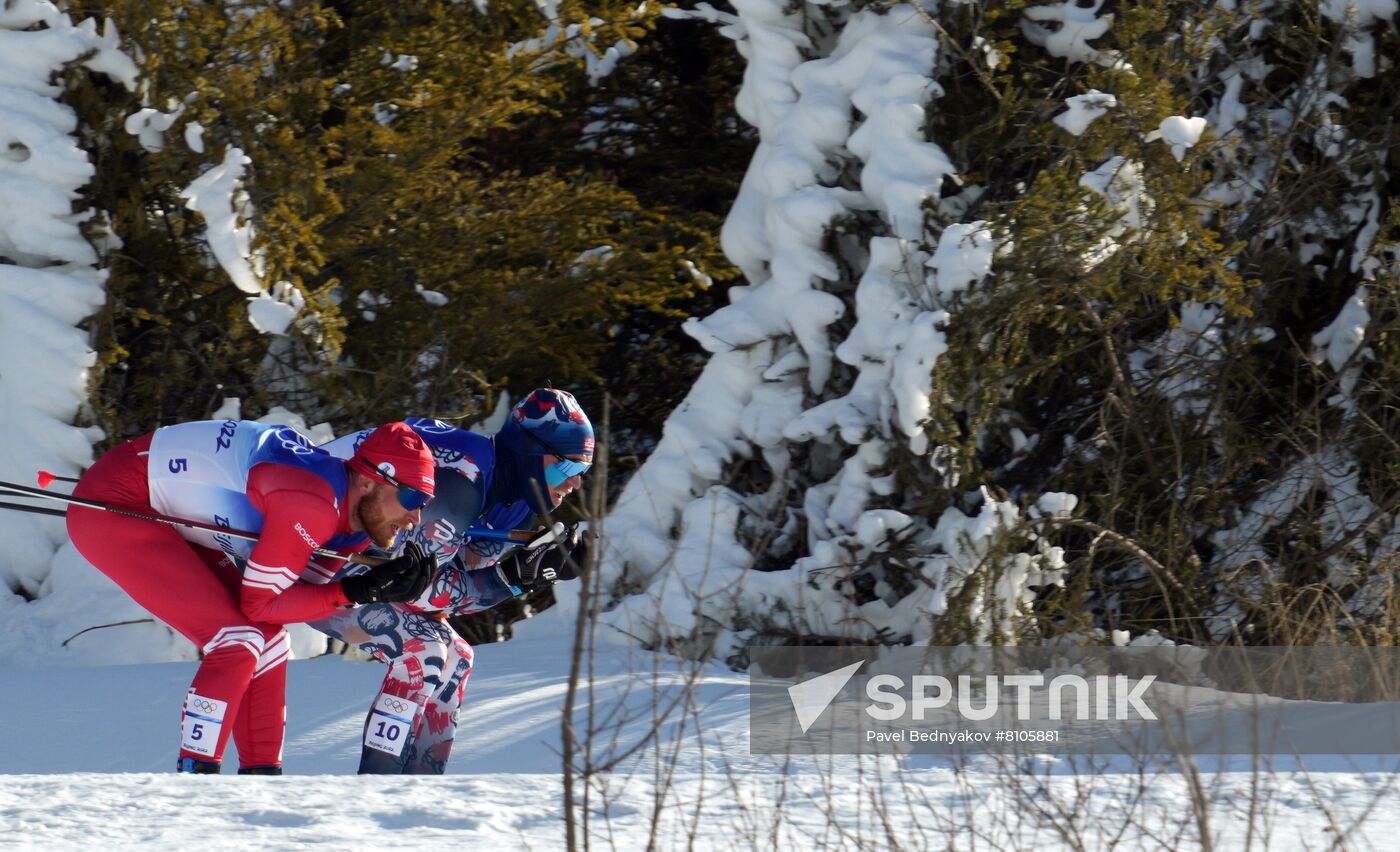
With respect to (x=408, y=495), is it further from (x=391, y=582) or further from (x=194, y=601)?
(x=194, y=601)

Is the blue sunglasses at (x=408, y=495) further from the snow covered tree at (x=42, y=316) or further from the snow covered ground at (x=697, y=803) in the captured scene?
the snow covered tree at (x=42, y=316)

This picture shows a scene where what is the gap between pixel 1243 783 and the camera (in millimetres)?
4039

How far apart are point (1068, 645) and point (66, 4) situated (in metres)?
5.52

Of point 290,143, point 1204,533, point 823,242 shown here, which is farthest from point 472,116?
point 1204,533

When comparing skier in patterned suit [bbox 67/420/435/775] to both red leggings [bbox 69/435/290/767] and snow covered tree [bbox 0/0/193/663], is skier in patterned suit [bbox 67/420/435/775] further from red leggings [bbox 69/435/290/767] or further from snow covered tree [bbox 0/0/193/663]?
snow covered tree [bbox 0/0/193/663]

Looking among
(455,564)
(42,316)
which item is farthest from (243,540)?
(42,316)

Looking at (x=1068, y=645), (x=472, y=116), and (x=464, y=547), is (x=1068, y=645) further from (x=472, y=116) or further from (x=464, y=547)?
(x=472, y=116)

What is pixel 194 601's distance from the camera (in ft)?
14.9

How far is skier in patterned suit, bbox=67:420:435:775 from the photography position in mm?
4438

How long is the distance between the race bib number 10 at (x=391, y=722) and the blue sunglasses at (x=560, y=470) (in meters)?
0.89

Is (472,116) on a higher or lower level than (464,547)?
higher

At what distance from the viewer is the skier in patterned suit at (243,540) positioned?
4.44m

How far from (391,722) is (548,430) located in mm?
1075

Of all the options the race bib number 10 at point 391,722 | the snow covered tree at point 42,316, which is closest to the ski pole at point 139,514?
the race bib number 10 at point 391,722
